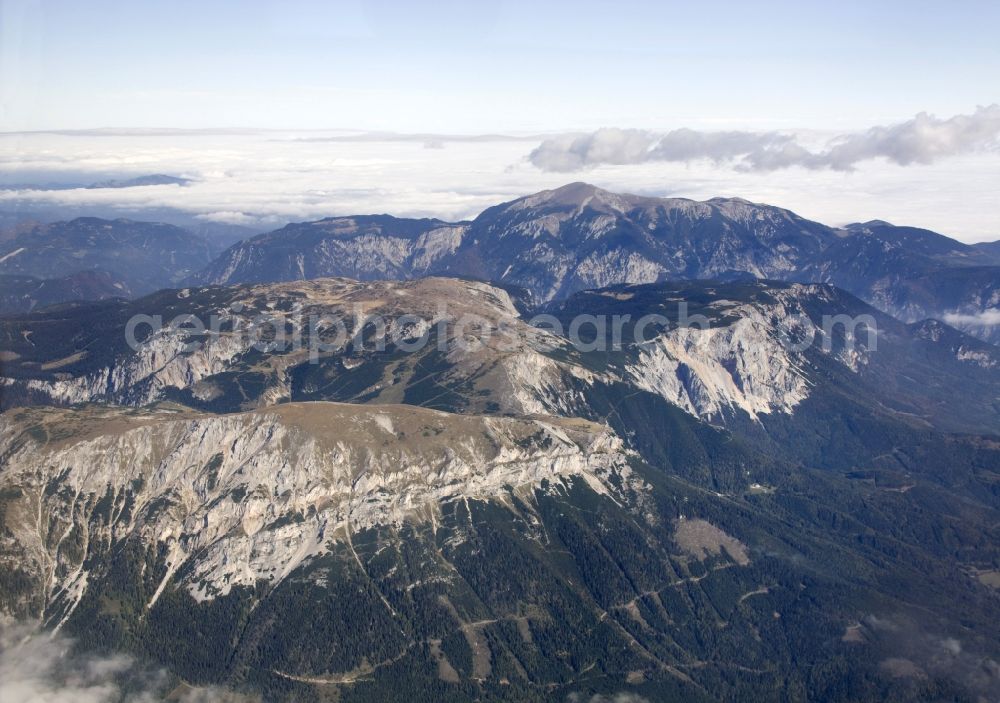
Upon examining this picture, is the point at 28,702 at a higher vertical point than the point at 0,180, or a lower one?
lower

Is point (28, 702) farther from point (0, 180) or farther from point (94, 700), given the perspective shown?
point (0, 180)

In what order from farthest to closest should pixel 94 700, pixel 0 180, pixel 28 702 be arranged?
pixel 94 700 < pixel 28 702 < pixel 0 180

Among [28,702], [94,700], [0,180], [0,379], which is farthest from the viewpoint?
[94,700]

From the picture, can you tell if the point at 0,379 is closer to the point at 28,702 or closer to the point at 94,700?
Answer: the point at 28,702

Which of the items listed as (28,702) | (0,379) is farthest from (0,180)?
(28,702)

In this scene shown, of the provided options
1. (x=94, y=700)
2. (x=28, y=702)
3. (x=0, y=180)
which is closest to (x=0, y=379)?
(x=0, y=180)

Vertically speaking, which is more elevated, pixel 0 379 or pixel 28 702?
pixel 0 379

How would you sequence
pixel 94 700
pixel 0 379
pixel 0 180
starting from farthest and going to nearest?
1. pixel 94 700
2. pixel 0 180
3. pixel 0 379

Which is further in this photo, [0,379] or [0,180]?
[0,180]

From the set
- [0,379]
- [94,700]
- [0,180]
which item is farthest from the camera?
[94,700]
